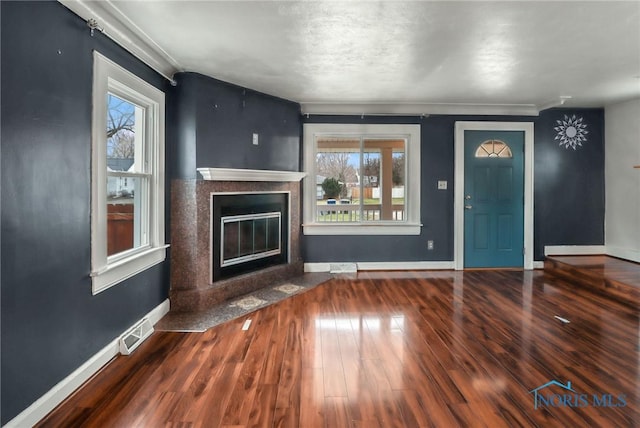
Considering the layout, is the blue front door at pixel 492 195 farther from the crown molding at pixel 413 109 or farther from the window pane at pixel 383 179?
the window pane at pixel 383 179

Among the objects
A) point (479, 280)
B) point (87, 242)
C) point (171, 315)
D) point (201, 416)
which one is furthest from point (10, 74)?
point (479, 280)

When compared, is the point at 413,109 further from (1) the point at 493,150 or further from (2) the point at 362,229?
(2) the point at 362,229

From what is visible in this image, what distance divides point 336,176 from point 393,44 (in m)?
2.62

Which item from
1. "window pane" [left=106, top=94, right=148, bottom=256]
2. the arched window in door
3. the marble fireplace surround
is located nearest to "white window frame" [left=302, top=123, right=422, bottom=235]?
the arched window in door

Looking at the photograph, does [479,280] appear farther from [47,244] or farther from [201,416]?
[47,244]

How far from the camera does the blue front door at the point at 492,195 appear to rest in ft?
17.9

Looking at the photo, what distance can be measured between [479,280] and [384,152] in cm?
221

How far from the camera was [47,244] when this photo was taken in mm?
1972

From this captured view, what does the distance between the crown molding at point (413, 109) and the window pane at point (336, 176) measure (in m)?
0.41

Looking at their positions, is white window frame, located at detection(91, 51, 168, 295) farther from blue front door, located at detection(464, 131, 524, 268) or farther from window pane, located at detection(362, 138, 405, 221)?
blue front door, located at detection(464, 131, 524, 268)

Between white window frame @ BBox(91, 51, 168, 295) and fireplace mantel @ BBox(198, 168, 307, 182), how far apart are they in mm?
437

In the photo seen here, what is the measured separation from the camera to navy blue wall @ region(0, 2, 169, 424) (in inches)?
67.4

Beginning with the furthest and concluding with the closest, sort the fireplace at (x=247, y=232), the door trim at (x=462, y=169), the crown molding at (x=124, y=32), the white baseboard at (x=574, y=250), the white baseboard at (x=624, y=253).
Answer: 1. the white baseboard at (x=574, y=250)
2. the door trim at (x=462, y=169)
3. the white baseboard at (x=624, y=253)
4. the fireplace at (x=247, y=232)
5. the crown molding at (x=124, y=32)

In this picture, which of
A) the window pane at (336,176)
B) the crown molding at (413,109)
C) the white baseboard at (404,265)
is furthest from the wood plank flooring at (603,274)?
the window pane at (336,176)
